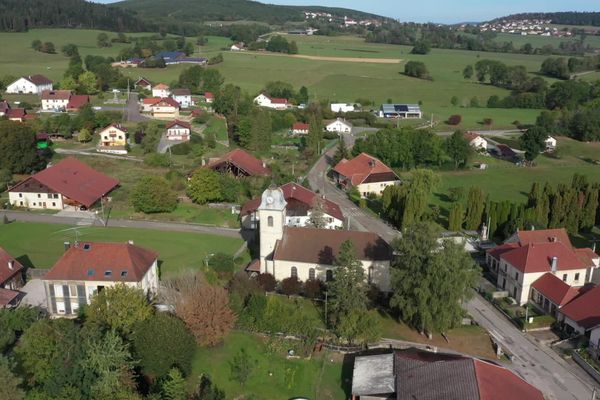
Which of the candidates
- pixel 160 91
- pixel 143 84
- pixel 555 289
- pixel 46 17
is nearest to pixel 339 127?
pixel 160 91

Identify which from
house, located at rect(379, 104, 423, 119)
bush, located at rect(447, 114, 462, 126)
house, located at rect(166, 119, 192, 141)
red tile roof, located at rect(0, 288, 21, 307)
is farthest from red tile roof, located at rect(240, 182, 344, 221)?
house, located at rect(379, 104, 423, 119)

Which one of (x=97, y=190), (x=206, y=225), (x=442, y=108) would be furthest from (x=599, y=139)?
(x=97, y=190)

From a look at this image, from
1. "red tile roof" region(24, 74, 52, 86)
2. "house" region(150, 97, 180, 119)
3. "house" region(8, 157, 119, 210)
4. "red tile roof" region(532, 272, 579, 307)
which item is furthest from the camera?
"red tile roof" region(24, 74, 52, 86)

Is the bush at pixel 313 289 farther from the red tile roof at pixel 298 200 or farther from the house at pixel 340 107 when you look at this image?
the house at pixel 340 107

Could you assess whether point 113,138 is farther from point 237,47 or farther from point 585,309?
point 237,47

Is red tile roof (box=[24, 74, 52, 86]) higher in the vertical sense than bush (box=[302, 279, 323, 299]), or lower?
higher

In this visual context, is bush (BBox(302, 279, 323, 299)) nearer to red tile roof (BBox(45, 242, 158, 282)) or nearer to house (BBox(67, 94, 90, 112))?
red tile roof (BBox(45, 242, 158, 282))

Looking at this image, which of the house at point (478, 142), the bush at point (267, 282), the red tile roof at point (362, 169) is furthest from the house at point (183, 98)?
Answer: the bush at point (267, 282)
